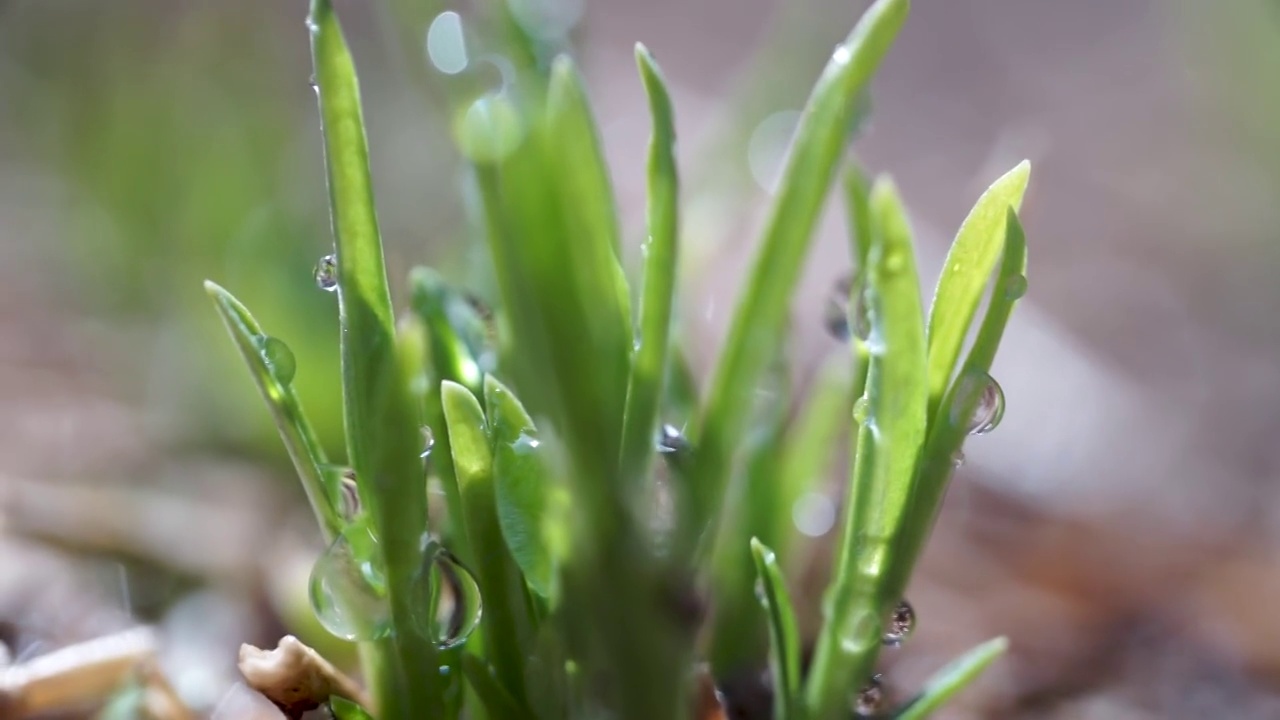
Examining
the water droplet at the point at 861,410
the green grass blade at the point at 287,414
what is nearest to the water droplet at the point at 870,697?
the water droplet at the point at 861,410

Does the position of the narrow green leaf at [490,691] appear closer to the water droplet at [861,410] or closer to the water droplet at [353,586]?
the water droplet at [353,586]

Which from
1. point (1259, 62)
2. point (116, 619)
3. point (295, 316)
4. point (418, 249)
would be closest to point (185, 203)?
point (418, 249)

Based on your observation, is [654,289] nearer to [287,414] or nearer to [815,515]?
[287,414]

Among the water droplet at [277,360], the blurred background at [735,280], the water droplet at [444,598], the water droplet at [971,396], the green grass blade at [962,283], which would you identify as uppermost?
the green grass blade at [962,283]

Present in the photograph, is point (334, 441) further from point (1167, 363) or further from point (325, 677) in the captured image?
point (1167, 363)

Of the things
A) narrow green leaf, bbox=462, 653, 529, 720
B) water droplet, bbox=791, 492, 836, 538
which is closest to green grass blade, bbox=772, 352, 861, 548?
water droplet, bbox=791, 492, 836, 538

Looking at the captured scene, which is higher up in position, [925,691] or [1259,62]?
[1259,62]

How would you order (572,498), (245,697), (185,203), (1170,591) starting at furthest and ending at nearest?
(185,203) → (1170,591) → (245,697) → (572,498)

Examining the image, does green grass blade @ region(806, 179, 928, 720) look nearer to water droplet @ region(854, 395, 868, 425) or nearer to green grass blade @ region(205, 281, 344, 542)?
water droplet @ region(854, 395, 868, 425)
